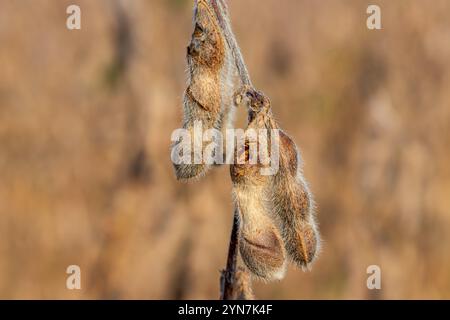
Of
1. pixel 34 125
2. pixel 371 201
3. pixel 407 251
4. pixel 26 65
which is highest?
pixel 26 65

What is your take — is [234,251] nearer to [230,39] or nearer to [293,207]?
[293,207]

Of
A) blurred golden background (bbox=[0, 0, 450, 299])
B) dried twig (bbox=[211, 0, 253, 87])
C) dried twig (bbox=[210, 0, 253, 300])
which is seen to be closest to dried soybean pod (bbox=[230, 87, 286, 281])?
dried twig (bbox=[210, 0, 253, 300])

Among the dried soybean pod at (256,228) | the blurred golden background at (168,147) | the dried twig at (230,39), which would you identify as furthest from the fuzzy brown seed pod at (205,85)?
the blurred golden background at (168,147)

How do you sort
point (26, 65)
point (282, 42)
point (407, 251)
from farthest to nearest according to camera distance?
point (282, 42) < point (26, 65) < point (407, 251)

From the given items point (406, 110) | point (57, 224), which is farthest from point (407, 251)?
point (57, 224)

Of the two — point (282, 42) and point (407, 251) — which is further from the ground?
point (282, 42)

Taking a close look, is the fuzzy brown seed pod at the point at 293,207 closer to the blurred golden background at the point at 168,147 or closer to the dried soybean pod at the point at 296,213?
the dried soybean pod at the point at 296,213

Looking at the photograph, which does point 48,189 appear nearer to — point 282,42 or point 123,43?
point 123,43
